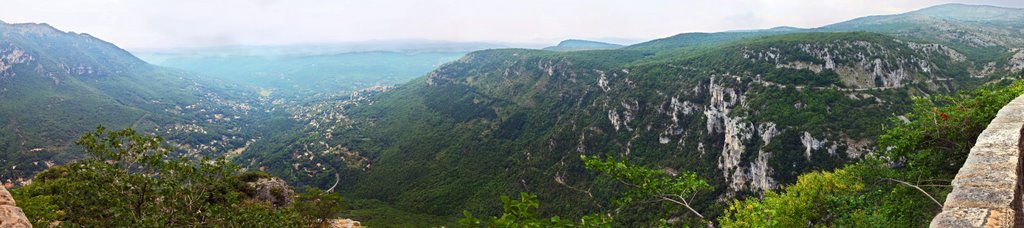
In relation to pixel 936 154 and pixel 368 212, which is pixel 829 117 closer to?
pixel 936 154

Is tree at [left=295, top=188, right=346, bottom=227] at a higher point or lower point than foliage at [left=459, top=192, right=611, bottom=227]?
lower

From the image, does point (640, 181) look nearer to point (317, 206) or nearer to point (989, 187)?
point (989, 187)

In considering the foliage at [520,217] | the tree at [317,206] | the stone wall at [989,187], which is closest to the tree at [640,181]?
the foliage at [520,217]

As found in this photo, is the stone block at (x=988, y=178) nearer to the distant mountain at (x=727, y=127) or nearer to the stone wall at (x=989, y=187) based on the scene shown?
the stone wall at (x=989, y=187)

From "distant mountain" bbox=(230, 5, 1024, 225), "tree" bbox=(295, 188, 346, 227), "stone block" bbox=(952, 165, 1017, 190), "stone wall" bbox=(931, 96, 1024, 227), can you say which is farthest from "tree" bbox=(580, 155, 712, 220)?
"distant mountain" bbox=(230, 5, 1024, 225)

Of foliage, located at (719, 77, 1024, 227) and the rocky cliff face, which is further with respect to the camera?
the rocky cliff face

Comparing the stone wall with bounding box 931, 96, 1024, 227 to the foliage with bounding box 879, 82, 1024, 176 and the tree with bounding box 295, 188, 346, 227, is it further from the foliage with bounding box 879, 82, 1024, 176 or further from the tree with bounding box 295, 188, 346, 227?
the tree with bounding box 295, 188, 346, 227

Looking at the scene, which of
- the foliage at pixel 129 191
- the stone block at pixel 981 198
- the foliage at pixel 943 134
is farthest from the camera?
the foliage at pixel 129 191
